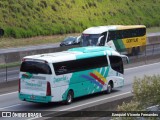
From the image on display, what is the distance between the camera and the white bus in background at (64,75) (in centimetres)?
2130

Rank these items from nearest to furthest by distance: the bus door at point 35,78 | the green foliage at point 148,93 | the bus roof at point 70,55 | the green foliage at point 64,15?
the green foliage at point 148,93
the bus door at point 35,78
the bus roof at point 70,55
the green foliage at point 64,15

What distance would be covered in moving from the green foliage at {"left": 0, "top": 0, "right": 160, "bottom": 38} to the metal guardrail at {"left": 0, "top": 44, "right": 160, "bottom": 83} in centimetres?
2029

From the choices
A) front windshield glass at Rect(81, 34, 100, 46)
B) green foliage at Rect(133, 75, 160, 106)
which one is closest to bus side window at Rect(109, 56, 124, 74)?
green foliage at Rect(133, 75, 160, 106)

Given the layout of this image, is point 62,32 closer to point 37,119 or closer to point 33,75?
point 33,75

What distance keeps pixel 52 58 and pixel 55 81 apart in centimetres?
101

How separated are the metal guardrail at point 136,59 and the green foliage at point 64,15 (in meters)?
20.3

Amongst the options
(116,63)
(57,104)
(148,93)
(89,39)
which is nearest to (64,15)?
(89,39)

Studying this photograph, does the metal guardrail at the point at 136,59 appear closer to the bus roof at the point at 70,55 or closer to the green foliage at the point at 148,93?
the bus roof at the point at 70,55

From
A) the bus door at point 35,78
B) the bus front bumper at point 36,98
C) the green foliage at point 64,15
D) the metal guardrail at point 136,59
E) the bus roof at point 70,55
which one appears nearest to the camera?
the bus door at point 35,78

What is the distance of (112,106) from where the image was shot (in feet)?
67.6

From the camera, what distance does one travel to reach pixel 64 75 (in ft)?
71.9

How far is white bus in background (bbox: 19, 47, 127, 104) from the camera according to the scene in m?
21.3

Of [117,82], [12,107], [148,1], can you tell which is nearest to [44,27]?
[148,1]

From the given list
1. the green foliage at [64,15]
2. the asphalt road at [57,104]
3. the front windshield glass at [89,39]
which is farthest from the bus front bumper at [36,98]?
the green foliage at [64,15]
